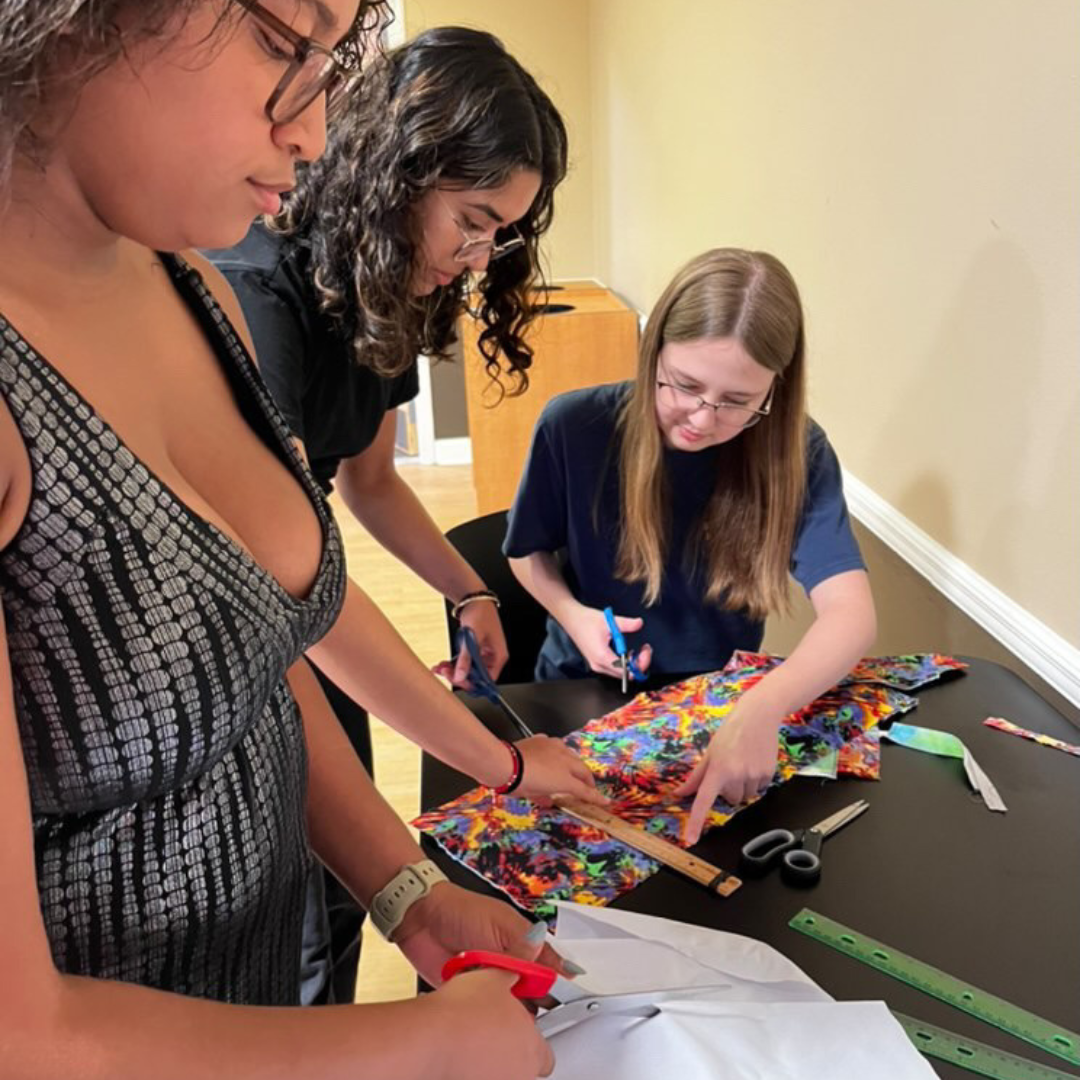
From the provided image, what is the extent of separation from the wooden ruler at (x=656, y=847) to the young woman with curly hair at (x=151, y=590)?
13.0 inches

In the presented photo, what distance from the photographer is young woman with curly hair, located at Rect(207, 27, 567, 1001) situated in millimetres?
1029

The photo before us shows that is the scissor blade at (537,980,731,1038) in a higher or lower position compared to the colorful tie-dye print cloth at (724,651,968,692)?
higher

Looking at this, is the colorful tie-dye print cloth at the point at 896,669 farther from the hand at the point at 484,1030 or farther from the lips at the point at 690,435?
the hand at the point at 484,1030

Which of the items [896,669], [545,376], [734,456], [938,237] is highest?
[938,237]

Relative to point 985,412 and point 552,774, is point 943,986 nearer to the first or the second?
point 552,774

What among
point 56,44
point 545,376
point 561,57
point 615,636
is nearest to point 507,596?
point 615,636

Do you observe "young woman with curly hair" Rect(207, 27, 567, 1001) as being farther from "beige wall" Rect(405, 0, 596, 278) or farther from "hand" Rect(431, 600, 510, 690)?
"beige wall" Rect(405, 0, 596, 278)

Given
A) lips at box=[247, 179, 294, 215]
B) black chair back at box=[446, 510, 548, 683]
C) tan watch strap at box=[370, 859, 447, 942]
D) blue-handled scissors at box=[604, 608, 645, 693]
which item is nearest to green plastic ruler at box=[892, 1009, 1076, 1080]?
tan watch strap at box=[370, 859, 447, 942]

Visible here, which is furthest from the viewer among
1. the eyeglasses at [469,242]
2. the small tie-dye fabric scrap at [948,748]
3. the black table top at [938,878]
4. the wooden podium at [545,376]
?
the wooden podium at [545,376]

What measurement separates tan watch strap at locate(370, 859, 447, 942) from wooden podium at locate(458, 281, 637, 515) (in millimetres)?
2764

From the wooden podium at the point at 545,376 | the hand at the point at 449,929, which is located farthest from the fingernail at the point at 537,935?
the wooden podium at the point at 545,376

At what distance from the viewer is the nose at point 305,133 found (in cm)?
50

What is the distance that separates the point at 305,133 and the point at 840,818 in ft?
2.50

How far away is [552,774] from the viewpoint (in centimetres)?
93
